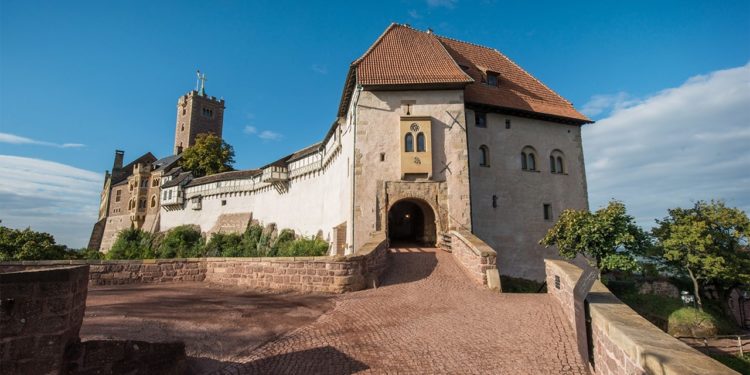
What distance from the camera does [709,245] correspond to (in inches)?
780

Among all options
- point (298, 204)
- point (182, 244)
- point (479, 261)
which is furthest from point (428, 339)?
point (182, 244)

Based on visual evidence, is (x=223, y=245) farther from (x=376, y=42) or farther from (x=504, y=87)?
(x=504, y=87)

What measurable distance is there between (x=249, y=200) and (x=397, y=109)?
1037 inches

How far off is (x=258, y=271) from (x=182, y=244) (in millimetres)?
34896

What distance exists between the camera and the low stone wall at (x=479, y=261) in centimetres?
1104

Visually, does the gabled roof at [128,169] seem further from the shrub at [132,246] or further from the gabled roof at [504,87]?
→ the gabled roof at [504,87]

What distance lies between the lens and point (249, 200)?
3953 cm

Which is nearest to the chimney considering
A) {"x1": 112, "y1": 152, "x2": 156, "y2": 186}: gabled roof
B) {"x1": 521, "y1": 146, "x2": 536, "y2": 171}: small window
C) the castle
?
{"x1": 112, "y1": 152, "x2": 156, "y2": 186}: gabled roof

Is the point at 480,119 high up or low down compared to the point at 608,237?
up

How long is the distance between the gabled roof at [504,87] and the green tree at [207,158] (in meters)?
37.1

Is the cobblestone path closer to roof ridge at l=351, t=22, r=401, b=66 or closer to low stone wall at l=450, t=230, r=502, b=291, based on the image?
low stone wall at l=450, t=230, r=502, b=291

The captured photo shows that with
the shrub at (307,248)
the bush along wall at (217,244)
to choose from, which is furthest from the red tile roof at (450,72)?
the bush along wall at (217,244)

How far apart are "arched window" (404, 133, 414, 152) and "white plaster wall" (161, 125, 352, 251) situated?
142 inches

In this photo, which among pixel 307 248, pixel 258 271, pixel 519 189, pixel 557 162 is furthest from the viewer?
pixel 307 248
